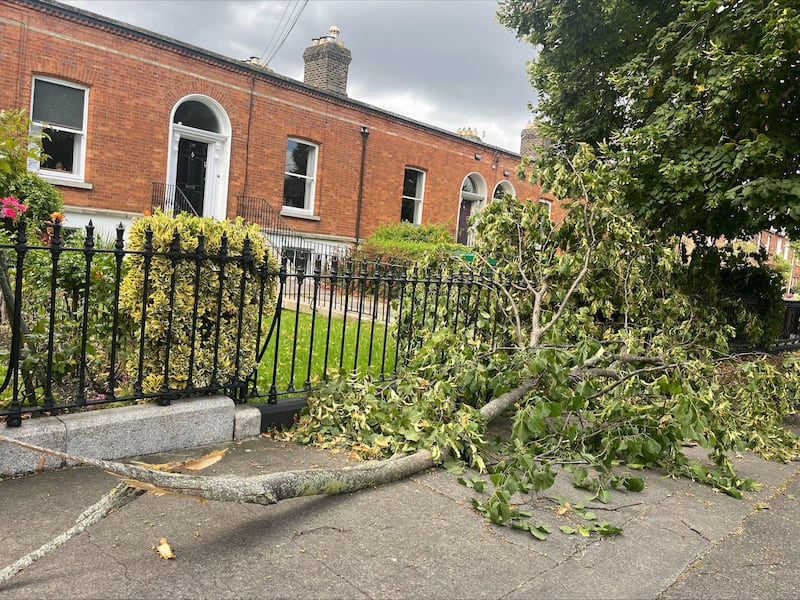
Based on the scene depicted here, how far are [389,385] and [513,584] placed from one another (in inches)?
88.1

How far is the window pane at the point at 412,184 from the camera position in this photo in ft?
65.1

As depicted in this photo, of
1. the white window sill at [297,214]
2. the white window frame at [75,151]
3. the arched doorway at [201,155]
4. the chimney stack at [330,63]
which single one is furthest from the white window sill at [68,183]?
the chimney stack at [330,63]

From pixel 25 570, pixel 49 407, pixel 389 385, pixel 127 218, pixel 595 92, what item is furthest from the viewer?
pixel 127 218

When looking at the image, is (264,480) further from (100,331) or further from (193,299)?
(100,331)

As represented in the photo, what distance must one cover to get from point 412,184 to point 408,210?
863 mm

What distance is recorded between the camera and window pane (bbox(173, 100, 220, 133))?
14.5 m

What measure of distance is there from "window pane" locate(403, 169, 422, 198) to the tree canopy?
37.0ft

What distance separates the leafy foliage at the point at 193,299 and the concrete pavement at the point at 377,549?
0.63 meters

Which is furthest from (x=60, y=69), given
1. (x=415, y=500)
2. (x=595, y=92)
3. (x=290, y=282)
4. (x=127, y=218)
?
(x=415, y=500)

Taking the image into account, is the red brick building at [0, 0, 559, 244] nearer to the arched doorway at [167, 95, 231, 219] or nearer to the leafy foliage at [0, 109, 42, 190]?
the arched doorway at [167, 95, 231, 219]

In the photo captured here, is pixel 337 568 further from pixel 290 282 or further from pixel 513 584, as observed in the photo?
pixel 290 282

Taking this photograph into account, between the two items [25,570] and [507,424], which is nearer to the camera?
[25,570]

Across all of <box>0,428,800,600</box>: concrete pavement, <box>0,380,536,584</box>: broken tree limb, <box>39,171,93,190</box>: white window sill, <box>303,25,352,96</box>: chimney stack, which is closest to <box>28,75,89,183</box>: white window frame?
A: <box>39,171,93,190</box>: white window sill

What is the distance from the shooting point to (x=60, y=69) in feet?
39.9
